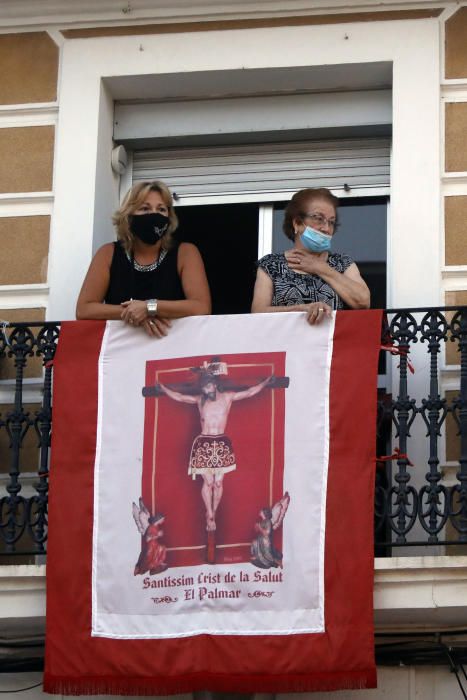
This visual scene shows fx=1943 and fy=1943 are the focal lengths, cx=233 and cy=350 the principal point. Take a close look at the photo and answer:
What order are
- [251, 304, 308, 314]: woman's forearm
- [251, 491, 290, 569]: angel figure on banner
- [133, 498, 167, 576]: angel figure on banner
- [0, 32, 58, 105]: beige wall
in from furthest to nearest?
[0, 32, 58, 105]: beige wall < [251, 304, 308, 314]: woman's forearm < [133, 498, 167, 576]: angel figure on banner < [251, 491, 290, 569]: angel figure on banner

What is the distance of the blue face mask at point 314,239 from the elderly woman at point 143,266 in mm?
585

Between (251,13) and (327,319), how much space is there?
7.81 ft

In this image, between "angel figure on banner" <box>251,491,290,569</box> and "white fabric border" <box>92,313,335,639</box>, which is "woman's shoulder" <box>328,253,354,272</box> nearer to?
"white fabric border" <box>92,313,335,639</box>

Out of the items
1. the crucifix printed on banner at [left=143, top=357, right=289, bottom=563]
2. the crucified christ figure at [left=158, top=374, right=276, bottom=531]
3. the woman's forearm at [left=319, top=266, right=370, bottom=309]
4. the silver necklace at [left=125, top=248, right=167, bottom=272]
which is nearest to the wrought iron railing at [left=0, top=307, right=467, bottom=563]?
the woman's forearm at [left=319, top=266, right=370, bottom=309]

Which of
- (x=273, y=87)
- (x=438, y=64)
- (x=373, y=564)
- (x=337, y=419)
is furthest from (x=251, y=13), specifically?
(x=373, y=564)

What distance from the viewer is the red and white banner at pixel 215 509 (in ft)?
31.8

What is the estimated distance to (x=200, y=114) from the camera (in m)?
11.9

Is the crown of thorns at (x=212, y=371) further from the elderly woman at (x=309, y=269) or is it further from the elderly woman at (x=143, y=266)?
the elderly woman at (x=309, y=269)

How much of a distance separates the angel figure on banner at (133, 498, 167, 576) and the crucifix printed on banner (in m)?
0.25

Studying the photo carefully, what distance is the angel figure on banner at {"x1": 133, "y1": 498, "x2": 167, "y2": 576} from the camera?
9.93 meters

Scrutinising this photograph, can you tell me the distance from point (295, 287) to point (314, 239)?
0.28 metres

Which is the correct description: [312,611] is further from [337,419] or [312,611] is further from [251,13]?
[251,13]

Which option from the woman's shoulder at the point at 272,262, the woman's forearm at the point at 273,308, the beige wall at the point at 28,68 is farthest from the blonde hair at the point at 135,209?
the beige wall at the point at 28,68

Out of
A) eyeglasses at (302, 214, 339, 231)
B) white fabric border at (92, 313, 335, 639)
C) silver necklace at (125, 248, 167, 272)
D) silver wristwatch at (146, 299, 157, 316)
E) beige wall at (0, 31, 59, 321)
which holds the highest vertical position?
Answer: beige wall at (0, 31, 59, 321)
